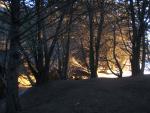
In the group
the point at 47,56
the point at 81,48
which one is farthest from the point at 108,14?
the point at 47,56

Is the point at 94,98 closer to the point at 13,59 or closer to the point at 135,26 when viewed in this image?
the point at 13,59

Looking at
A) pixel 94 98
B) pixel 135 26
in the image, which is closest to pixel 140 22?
pixel 135 26

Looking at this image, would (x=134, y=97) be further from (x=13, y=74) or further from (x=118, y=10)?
(x=118, y=10)

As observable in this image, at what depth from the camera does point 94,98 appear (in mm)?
15367

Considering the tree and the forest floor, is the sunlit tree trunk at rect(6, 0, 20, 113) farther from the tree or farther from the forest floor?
the tree

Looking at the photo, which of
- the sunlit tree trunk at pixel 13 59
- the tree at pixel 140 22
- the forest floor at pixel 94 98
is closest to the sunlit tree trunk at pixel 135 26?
the tree at pixel 140 22

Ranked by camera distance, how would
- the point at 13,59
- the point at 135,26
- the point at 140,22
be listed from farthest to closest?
the point at 135,26, the point at 140,22, the point at 13,59

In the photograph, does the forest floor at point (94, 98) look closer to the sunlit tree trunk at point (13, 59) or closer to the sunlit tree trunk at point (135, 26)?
the sunlit tree trunk at point (13, 59)

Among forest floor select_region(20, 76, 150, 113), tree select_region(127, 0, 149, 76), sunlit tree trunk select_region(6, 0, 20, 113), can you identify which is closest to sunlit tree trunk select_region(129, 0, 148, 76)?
tree select_region(127, 0, 149, 76)

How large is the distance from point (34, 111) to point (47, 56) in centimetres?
643

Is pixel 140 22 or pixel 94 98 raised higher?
pixel 140 22

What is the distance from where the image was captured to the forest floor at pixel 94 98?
46.6 feet

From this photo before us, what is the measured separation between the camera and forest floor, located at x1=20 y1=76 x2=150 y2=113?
1420cm

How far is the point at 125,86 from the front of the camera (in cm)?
1681
